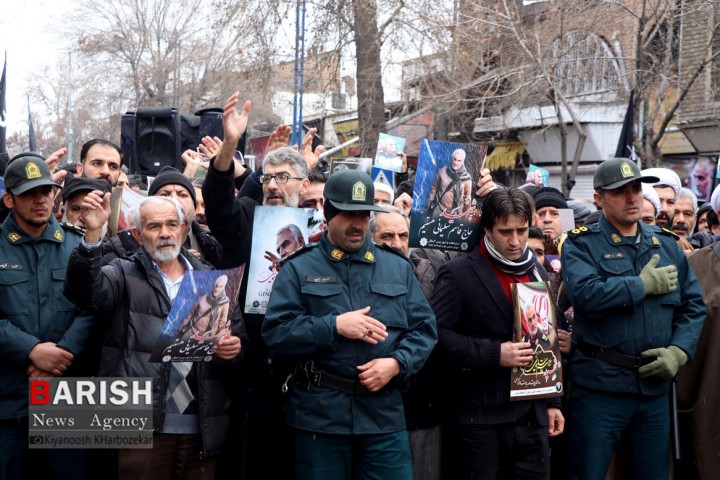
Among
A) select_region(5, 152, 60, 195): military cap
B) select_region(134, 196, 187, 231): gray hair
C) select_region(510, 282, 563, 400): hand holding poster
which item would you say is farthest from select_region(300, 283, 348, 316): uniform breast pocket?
select_region(5, 152, 60, 195): military cap

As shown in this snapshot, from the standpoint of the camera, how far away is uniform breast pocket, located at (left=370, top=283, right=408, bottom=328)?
4.22 metres

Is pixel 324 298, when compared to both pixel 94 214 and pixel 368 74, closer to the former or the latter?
pixel 94 214

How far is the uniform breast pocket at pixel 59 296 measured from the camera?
4.65 metres

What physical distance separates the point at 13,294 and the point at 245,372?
1.33 metres

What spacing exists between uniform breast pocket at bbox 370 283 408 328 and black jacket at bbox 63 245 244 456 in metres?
0.86

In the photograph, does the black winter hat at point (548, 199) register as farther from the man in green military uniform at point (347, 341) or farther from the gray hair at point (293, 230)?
the man in green military uniform at point (347, 341)

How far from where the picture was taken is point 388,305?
4254mm

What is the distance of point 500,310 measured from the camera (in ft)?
15.3

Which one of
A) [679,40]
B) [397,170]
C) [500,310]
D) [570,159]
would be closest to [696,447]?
[500,310]

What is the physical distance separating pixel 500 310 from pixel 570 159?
18761 millimetres

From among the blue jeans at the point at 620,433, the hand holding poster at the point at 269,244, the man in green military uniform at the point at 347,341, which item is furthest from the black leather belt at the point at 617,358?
the hand holding poster at the point at 269,244

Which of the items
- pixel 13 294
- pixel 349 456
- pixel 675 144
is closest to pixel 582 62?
pixel 675 144

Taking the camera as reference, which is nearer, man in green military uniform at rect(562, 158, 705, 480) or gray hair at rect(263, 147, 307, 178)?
man in green military uniform at rect(562, 158, 705, 480)

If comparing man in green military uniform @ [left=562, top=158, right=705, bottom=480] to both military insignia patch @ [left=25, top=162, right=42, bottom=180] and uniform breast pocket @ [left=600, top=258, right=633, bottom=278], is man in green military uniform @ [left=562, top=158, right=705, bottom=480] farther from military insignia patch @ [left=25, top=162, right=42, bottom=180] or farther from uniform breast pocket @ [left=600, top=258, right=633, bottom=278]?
military insignia patch @ [left=25, top=162, right=42, bottom=180]
